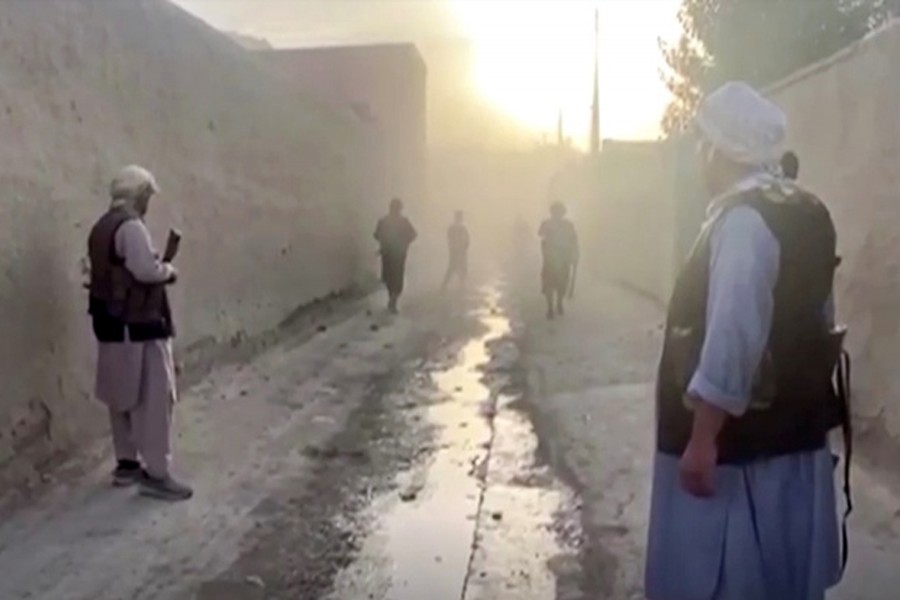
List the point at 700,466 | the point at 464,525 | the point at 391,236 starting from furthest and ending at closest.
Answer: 1. the point at 391,236
2. the point at 464,525
3. the point at 700,466

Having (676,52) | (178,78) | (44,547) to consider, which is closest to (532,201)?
(676,52)

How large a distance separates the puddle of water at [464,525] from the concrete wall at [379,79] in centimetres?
2361

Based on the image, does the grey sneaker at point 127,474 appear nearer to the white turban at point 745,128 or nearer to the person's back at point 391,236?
the white turban at point 745,128

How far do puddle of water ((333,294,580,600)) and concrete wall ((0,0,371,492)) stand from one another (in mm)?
1927

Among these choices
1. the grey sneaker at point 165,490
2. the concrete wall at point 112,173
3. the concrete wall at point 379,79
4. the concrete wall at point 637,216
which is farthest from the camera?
the concrete wall at point 379,79

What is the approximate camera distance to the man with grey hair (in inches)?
215

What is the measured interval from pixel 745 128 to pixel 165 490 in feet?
12.9

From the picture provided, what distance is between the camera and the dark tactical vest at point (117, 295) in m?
5.48

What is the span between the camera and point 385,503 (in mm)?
5852

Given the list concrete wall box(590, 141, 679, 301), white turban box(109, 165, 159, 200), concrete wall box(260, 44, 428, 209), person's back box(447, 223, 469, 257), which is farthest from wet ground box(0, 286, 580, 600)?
concrete wall box(260, 44, 428, 209)

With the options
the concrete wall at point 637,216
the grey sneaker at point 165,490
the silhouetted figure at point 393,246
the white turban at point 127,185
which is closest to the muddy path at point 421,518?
the grey sneaker at point 165,490

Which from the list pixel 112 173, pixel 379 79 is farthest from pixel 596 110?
pixel 112 173

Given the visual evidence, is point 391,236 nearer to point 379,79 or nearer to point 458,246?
point 458,246

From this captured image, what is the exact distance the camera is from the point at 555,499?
5938 mm
